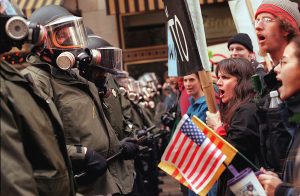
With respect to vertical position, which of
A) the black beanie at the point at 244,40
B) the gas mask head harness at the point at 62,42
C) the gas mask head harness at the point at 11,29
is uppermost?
the gas mask head harness at the point at 11,29

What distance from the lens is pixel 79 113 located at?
4668 millimetres

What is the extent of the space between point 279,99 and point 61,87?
1.75m

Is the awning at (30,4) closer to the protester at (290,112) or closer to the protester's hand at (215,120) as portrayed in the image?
the protester's hand at (215,120)

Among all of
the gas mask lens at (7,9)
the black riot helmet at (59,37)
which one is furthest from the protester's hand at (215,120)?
the gas mask lens at (7,9)

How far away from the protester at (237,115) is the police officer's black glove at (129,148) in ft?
3.66

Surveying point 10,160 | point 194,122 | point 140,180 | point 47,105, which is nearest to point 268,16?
point 194,122

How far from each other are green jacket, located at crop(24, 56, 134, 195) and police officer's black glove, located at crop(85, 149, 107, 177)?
0.10 metres

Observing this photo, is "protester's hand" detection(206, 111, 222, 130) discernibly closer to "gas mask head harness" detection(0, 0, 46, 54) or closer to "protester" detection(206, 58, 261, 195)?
"protester" detection(206, 58, 261, 195)

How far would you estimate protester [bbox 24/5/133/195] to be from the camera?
4.61m

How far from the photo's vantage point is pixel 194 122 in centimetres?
409

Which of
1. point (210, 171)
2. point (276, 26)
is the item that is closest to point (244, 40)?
point (276, 26)

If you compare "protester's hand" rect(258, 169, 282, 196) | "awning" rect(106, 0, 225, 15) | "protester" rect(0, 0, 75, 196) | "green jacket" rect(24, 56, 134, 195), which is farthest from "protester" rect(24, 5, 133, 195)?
"awning" rect(106, 0, 225, 15)

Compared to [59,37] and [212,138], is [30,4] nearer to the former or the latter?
[59,37]

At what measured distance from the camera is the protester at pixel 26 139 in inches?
106
